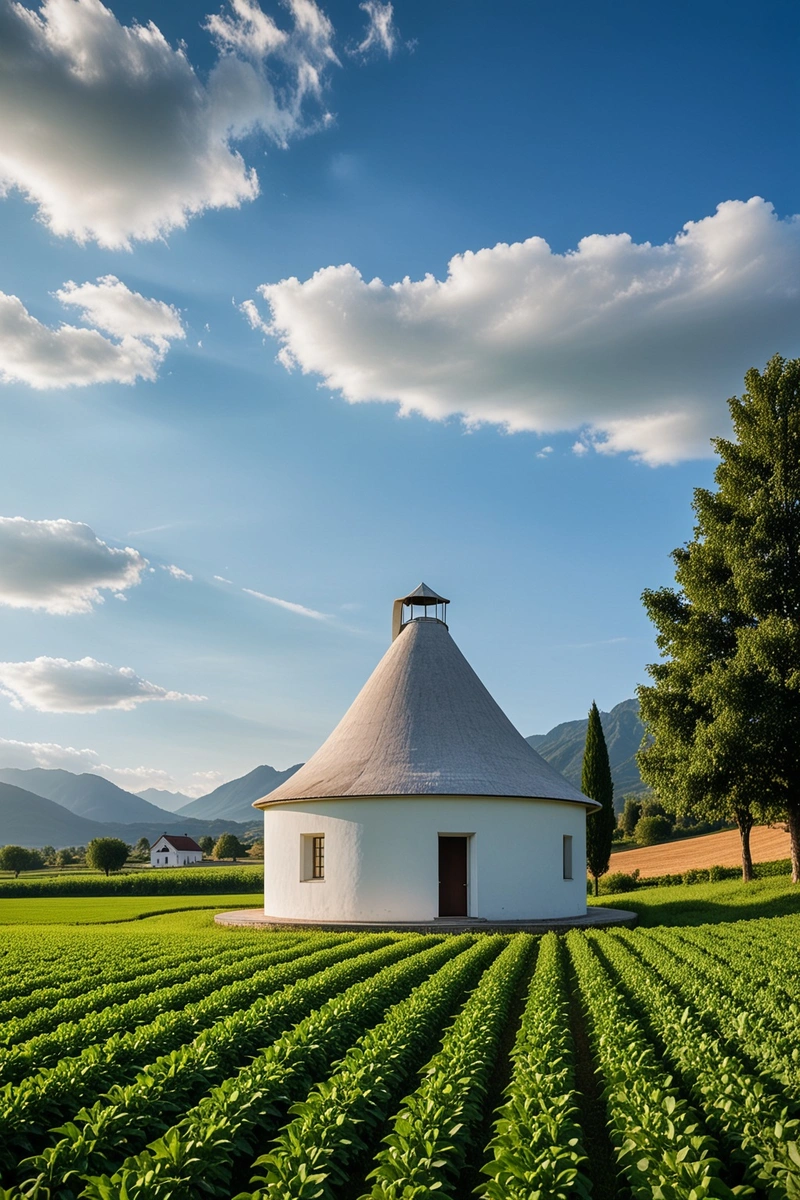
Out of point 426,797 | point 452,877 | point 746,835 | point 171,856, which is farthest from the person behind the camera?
point 171,856

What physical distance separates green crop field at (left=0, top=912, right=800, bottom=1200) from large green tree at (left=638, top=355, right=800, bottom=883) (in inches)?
594

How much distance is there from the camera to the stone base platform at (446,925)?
2358 centimetres

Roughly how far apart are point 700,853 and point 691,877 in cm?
1600

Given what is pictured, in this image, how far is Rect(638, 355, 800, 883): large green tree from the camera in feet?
96.8

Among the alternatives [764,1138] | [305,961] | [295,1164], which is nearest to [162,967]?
[305,961]

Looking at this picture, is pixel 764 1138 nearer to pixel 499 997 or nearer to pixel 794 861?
pixel 499 997

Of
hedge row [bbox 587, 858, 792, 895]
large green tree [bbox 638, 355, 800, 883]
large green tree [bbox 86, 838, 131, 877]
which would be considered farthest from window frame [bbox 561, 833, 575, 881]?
large green tree [bbox 86, 838, 131, 877]

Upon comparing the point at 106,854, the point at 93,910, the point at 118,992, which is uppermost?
the point at 118,992

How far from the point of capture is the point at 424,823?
2508 cm

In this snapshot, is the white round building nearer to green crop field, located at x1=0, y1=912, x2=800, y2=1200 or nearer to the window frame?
the window frame

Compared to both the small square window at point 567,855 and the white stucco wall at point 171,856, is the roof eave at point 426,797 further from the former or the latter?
the white stucco wall at point 171,856

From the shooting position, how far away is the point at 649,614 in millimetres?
34969

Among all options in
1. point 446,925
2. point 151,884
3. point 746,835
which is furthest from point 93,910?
point 746,835

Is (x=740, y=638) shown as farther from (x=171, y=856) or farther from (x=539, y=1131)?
(x=171, y=856)
